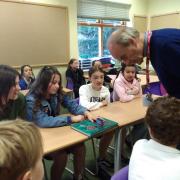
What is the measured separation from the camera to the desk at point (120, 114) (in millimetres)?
2158

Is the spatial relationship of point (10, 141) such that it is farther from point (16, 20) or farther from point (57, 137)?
point (16, 20)

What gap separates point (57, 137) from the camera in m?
1.81

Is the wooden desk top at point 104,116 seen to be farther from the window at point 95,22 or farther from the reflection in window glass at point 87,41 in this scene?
the reflection in window glass at point 87,41

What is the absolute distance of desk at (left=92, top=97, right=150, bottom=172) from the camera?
216cm

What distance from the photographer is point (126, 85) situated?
9.94ft

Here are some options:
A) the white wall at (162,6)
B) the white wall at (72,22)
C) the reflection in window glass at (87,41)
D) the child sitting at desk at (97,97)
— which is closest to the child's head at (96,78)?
the child sitting at desk at (97,97)

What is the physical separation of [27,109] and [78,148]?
1.85 ft

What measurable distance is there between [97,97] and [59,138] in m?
1.08

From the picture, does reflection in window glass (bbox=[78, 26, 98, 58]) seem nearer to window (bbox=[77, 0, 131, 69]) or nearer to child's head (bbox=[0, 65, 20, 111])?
window (bbox=[77, 0, 131, 69])

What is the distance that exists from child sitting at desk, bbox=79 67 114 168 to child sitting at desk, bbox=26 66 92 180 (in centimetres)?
34

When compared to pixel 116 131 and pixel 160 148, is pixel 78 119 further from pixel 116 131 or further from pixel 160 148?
pixel 160 148

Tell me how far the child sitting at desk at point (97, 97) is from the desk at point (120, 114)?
131 mm

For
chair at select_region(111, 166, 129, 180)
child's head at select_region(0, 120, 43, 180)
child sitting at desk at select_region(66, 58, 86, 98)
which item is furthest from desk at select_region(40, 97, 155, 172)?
child sitting at desk at select_region(66, 58, 86, 98)

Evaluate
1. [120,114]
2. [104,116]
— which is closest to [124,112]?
[120,114]
